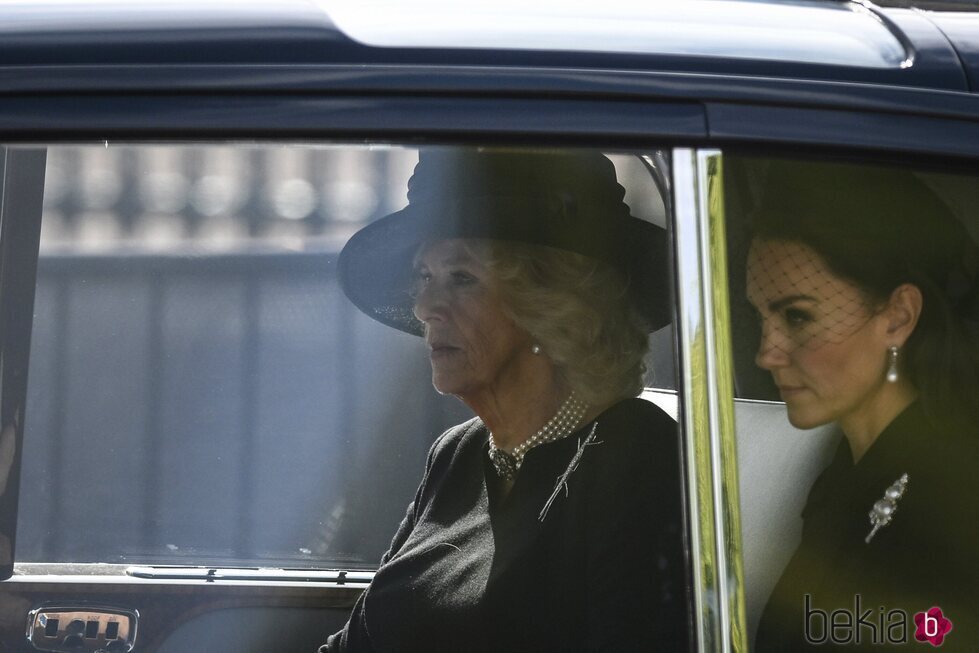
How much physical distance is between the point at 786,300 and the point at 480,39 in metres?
0.52

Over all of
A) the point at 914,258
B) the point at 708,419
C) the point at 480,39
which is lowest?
the point at 708,419

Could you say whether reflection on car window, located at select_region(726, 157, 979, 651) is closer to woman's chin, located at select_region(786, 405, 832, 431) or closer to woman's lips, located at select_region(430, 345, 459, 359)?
woman's chin, located at select_region(786, 405, 832, 431)

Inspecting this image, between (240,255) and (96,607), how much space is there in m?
0.75

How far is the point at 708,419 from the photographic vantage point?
1334 millimetres

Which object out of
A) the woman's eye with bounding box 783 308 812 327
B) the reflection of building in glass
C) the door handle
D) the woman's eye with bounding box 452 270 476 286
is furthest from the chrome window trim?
the door handle

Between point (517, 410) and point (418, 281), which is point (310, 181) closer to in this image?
point (418, 281)

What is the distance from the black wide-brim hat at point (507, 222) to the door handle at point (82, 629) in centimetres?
74

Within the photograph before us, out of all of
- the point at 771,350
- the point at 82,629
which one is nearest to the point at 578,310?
the point at 771,350

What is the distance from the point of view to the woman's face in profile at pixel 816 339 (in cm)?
151

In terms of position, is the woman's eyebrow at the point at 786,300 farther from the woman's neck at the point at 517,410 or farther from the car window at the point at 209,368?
the woman's neck at the point at 517,410

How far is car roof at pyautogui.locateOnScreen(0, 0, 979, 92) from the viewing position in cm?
Answer: 137

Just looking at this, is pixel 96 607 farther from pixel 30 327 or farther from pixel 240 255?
pixel 240 255

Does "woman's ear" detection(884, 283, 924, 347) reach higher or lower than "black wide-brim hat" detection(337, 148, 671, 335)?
lower

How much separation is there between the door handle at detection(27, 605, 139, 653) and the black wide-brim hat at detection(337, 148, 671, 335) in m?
0.74
